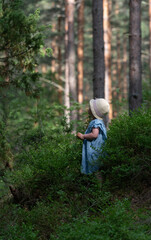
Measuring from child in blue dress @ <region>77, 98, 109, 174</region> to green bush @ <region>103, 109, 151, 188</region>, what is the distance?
17 centimetres

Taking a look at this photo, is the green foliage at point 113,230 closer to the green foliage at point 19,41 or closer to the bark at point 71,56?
the green foliage at point 19,41

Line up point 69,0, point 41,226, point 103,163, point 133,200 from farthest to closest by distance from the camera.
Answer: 1. point 69,0
2. point 103,163
3. point 133,200
4. point 41,226

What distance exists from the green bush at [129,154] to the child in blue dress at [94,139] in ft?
0.57

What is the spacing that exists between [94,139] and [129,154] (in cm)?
70

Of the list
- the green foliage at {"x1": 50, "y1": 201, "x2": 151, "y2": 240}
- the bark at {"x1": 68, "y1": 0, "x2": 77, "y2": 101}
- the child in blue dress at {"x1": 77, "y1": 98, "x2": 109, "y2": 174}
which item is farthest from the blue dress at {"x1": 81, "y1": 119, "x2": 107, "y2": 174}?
the bark at {"x1": 68, "y1": 0, "x2": 77, "y2": 101}

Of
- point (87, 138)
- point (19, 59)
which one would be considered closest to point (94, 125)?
point (87, 138)

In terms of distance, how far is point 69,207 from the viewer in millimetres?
5984

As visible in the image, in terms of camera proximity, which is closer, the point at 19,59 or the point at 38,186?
the point at 38,186

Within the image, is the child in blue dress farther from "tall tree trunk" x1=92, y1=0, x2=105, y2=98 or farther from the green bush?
"tall tree trunk" x1=92, y1=0, x2=105, y2=98

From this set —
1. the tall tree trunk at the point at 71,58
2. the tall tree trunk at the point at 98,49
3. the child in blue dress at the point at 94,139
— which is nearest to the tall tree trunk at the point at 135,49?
the tall tree trunk at the point at 98,49

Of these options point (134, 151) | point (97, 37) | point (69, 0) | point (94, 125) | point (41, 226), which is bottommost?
point (41, 226)

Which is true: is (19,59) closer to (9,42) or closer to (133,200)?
(9,42)

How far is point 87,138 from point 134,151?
92 centimetres

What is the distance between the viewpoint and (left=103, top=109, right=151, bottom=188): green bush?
19.1 feet
